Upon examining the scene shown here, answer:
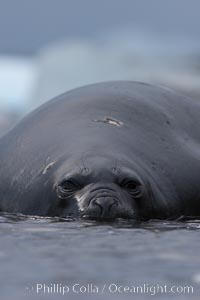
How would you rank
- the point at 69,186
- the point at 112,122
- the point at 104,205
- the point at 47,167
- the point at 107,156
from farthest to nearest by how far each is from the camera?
the point at 112,122, the point at 47,167, the point at 107,156, the point at 69,186, the point at 104,205

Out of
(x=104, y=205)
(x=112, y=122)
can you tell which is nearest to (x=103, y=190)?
(x=104, y=205)

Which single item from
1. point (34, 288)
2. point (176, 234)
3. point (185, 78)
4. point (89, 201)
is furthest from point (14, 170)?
point (185, 78)

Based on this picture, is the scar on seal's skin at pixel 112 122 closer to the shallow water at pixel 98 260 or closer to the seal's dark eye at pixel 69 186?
the seal's dark eye at pixel 69 186

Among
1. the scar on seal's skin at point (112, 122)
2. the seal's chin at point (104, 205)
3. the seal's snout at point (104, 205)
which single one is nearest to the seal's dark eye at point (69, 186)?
the seal's chin at point (104, 205)

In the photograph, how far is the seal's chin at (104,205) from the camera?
22.5ft

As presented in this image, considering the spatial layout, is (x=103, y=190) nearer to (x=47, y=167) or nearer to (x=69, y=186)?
(x=69, y=186)

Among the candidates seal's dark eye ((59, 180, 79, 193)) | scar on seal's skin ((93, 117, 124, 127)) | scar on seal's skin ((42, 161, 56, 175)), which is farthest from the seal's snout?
scar on seal's skin ((93, 117, 124, 127))

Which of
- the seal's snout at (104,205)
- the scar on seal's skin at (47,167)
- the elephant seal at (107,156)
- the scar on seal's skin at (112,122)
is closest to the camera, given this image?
the seal's snout at (104,205)

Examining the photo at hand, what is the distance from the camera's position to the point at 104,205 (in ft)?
22.5

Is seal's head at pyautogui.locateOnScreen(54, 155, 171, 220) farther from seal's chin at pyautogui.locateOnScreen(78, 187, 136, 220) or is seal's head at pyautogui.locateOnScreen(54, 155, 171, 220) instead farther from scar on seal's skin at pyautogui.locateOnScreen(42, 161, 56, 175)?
scar on seal's skin at pyautogui.locateOnScreen(42, 161, 56, 175)

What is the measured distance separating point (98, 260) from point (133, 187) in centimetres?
194

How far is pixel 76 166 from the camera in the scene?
718 cm

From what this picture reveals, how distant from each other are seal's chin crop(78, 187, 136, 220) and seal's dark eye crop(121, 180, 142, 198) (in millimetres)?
133

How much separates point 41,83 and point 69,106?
43.4 feet
